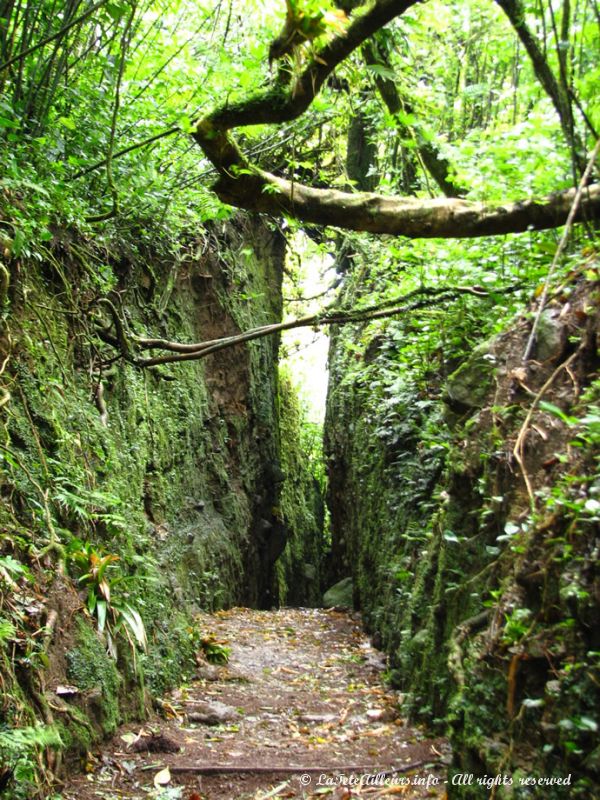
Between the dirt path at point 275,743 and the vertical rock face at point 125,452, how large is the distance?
0.90 ft

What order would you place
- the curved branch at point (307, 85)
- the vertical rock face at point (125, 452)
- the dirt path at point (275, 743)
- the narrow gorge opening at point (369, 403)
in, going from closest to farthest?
the narrow gorge opening at point (369, 403) → the curved branch at point (307, 85) → the dirt path at point (275, 743) → the vertical rock face at point (125, 452)

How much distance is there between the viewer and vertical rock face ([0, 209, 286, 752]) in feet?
12.2

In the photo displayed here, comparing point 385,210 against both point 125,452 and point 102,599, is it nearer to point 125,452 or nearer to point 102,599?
point 102,599

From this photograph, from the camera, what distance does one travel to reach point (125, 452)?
19.4ft

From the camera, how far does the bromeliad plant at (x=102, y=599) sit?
389 centimetres

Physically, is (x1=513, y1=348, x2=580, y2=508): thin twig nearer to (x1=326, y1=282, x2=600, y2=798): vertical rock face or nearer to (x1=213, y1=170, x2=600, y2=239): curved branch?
(x1=326, y1=282, x2=600, y2=798): vertical rock face

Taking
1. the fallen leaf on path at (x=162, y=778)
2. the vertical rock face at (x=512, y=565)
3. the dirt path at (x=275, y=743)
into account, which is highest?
the vertical rock face at (x=512, y=565)

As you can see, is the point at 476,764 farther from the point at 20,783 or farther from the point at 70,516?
the point at 70,516

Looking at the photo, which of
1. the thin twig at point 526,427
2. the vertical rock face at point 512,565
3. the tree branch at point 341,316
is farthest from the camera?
the tree branch at point 341,316

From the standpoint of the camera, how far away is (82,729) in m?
3.49

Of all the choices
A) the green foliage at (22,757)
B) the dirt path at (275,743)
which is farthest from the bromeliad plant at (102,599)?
the green foliage at (22,757)

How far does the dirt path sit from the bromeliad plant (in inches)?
23.9

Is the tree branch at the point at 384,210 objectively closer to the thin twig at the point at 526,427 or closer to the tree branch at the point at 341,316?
the tree branch at the point at 341,316

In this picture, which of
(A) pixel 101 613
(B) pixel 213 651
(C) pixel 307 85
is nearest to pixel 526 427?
(C) pixel 307 85
